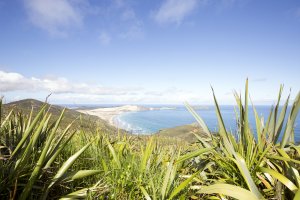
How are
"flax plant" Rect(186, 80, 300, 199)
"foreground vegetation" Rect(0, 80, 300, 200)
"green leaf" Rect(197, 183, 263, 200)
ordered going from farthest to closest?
"flax plant" Rect(186, 80, 300, 199) < "foreground vegetation" Rect(0, 80, 300, 200) < "green leaf" Rect(197, 183, 263, 200)

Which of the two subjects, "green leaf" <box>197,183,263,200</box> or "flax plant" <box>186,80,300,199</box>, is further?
"flax plant" <box>186,80,300,199</box>

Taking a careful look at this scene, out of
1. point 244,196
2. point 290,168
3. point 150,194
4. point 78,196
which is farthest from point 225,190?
point 78,196

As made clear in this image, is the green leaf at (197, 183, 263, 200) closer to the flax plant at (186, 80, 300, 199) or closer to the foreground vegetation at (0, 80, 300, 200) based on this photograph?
the foreground vegetation at (0, 80, 300, 200)

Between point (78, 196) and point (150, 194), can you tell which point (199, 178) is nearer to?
point (150, 194)

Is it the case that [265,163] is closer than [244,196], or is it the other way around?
[244,196]

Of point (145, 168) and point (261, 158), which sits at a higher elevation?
Answer: point (261, 158)

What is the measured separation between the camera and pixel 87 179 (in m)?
2.79

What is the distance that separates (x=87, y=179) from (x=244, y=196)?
1776 mm

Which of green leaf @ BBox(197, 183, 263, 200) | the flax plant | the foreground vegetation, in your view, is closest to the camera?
green leaf @ BBox(197, 183, 263, 200)

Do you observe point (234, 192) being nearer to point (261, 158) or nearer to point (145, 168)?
point (261, 158)

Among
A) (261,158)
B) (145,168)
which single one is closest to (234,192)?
(261,158)

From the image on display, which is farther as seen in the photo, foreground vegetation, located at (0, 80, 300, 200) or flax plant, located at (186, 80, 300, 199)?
flax plant, located at (186, 80, 300, 199)

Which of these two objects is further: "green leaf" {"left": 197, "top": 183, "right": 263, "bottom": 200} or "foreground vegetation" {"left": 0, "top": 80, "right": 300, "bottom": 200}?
"foreground vegetation" {"left": 0, "top": 80, "right": 300, "bottom": 200}

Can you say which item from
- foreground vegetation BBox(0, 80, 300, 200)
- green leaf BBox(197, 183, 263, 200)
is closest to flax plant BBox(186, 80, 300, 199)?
foreground vegetation BBox(0, 80, 300, 200)
